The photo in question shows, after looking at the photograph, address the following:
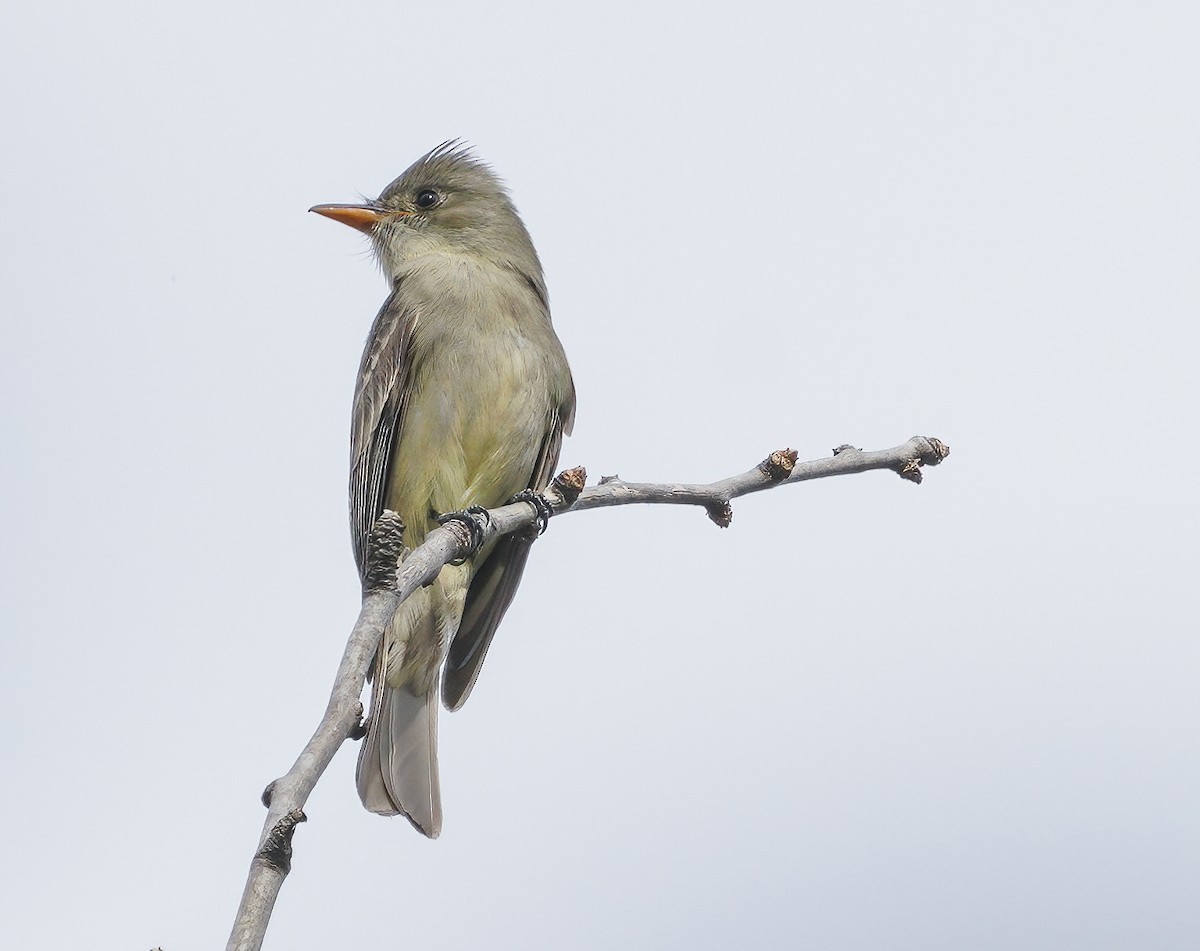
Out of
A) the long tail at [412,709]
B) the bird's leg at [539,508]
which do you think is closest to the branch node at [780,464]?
the bird's leg at [539,508]

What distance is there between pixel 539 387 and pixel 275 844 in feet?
13.3

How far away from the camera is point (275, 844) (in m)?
2.25

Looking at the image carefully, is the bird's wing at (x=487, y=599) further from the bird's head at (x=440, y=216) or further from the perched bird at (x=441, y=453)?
the bird's head at (x=440, y=216)

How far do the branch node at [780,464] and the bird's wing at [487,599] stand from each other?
205cm

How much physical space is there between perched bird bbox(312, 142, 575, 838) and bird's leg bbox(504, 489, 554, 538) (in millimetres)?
555

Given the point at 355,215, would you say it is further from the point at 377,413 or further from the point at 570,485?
the point at 570,485

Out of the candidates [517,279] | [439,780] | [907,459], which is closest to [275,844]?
[907,459]

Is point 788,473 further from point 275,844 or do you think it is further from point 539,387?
point 275,844

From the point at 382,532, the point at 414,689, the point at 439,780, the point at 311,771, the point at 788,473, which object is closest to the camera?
the point at 311,771

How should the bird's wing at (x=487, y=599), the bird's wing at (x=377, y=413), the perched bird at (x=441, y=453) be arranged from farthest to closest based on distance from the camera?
the bird's wing at (x=487, y=599)
the bird's wing at (x=377, y=413)
the perched bird at (x=441, y=453)

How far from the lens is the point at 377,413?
241 inches

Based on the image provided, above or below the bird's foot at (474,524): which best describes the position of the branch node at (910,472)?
above

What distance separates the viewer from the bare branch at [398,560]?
2.24m

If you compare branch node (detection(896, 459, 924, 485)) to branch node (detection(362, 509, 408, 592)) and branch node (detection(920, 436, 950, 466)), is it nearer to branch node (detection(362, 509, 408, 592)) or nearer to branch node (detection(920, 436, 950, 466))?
branch node (detection(920, 436, 950, 466))
